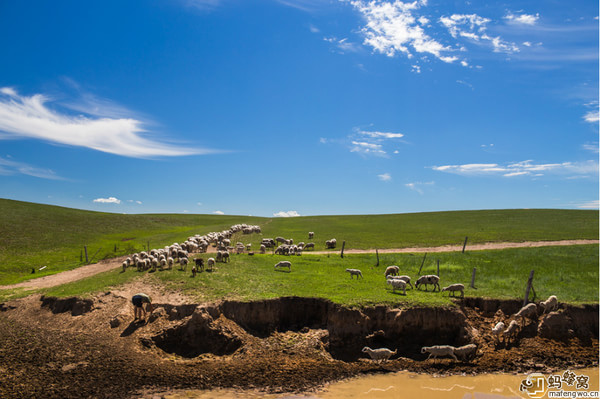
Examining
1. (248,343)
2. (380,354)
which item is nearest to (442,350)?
(380,354)

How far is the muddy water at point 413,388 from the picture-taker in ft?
46.2

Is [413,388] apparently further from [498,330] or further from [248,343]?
[248,343]

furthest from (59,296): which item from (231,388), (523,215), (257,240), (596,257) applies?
(523,215)

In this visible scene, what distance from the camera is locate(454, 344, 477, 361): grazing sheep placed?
17562 millimetres

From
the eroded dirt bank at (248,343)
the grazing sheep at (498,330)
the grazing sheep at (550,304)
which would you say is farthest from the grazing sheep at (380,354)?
the grazing sheep at (550,304)

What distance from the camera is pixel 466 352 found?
17547 mm

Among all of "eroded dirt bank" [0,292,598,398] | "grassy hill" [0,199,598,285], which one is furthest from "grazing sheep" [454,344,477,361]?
"grassy hill" [0,199,598,285]

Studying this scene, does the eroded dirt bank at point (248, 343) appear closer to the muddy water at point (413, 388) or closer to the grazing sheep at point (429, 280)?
the muddy water at point (413, 388)

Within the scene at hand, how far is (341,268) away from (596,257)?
26087 mm

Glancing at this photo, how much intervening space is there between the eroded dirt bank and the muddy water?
609 millimetres

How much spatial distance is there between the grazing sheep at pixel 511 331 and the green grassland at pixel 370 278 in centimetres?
321

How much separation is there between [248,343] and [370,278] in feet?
42.2

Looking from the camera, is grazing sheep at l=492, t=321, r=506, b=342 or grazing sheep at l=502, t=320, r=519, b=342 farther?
grazing sheep at l=492, t=321, r=506, b=342

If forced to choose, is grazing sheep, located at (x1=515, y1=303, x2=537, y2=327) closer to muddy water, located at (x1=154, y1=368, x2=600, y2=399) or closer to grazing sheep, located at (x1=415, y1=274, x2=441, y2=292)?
muddy water, located at (x1=154, y1=368, x2=600, y2=399)
